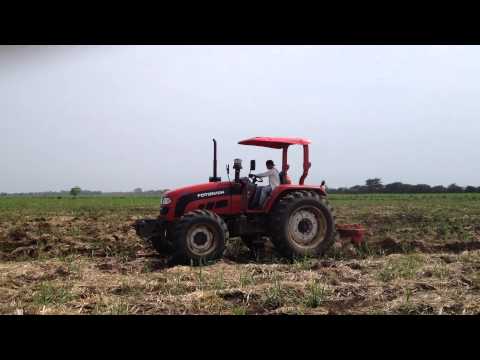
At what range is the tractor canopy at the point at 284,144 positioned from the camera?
871 cm

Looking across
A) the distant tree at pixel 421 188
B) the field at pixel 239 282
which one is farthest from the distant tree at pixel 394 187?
the field at pixel 239 282

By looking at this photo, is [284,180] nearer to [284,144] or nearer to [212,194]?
[284,144]

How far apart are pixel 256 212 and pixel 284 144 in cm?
134

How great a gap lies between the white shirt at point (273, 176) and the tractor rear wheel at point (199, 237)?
1207mm

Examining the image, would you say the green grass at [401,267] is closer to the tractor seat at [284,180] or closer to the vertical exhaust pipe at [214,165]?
the tractor seat at [284,180]

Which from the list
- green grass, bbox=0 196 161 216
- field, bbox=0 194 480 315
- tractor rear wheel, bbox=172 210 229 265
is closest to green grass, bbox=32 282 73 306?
field, bbox=0 194 480 315

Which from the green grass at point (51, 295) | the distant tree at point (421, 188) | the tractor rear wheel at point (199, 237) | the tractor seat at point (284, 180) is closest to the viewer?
the green grass at point (51, 295)

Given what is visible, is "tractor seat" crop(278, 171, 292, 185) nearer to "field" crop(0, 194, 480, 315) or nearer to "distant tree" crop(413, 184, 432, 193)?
"field" crop(0, 194, 480, 315)

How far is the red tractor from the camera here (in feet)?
28.0

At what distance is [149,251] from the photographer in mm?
10047
